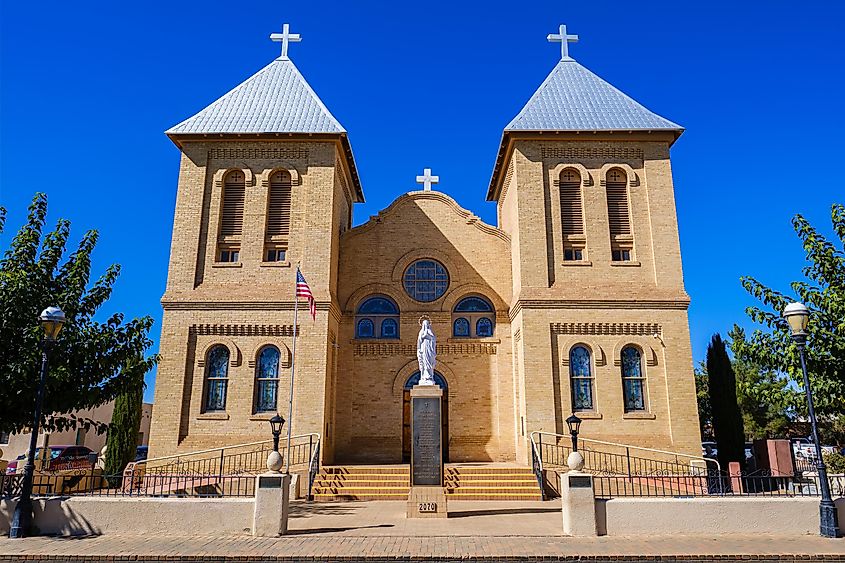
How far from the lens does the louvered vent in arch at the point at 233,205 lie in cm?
2025

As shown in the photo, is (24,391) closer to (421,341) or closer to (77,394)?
(77,394)

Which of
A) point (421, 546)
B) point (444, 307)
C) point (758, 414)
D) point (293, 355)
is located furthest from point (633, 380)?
point (758, 414)

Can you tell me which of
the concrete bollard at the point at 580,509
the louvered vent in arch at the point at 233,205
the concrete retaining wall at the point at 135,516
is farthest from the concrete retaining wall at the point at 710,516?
the louvered vent in arch at the point at 233,205

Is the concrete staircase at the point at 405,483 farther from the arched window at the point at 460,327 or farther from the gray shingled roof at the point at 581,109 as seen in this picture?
the gray shingled roof at the point at 581,109

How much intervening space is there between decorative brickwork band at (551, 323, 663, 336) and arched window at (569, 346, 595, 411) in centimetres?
57

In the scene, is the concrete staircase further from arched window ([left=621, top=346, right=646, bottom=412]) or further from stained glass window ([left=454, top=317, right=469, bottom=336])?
stained glass window ([left=454, top=317, right=469, bottom=336])

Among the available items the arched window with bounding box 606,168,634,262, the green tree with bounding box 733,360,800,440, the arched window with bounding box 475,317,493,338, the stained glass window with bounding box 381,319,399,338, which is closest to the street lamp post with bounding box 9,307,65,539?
the stained glass window with bounding box 381,319,399,338

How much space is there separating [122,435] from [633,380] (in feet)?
56.4

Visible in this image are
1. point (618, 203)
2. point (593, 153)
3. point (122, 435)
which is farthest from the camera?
point (122, 435)

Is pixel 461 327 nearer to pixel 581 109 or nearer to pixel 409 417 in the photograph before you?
pixel 409 417

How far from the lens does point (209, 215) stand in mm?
20172

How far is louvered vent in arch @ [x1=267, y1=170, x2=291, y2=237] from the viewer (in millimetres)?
20234

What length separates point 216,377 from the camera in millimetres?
18734

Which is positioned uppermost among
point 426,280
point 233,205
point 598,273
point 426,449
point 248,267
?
point 233,205
